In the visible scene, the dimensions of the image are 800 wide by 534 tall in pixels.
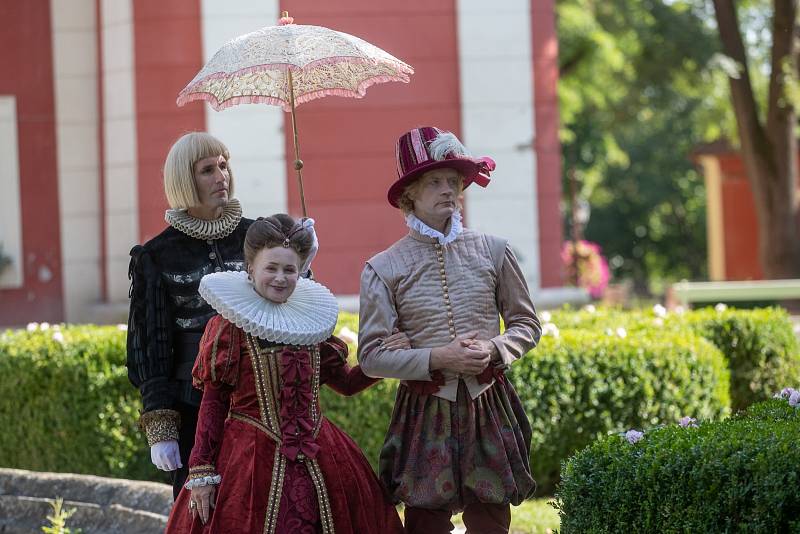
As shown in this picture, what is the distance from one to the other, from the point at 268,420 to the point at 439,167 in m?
0.93

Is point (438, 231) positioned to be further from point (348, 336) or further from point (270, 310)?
point (348, 336)

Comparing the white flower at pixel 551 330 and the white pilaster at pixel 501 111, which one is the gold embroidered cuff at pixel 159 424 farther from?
the white pilaster at pixel 501 111

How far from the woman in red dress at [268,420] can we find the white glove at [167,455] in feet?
0.57

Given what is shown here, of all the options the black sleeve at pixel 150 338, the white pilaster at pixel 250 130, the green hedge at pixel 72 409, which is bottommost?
the green hedge at pixel 72 409

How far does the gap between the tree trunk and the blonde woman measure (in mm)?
13300

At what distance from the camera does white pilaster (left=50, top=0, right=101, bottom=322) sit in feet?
36.6

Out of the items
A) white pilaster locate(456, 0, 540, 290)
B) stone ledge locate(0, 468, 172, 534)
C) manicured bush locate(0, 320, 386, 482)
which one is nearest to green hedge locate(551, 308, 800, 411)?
manicured bush locate(0, 320, 386, 482)

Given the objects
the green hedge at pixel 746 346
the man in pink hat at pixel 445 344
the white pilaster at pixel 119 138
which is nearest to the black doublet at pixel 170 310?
the man in pink hat at pixel 445 344

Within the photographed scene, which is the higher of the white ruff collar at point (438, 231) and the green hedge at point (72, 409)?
the white ruff collar at point (438, 231)

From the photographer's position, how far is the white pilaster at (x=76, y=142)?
1116cm

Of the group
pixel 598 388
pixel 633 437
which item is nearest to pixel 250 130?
pixel 598 388

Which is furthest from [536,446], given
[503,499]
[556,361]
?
[503,499]

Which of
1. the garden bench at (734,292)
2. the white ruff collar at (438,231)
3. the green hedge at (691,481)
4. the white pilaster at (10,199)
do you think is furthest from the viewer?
the garden bench at (734,292)

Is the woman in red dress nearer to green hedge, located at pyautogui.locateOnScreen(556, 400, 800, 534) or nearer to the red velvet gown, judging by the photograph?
the red velvet gown
